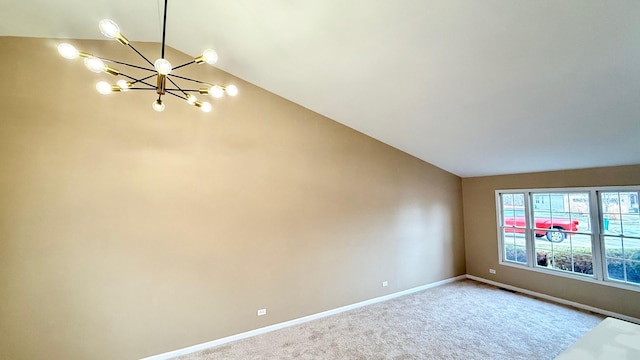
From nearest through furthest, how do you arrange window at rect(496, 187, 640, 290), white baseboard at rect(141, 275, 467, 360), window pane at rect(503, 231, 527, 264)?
white baseboard at rect(141, 275, 467, 360) < window at rect(496, 187, 640, 290) < window pane at rect(503, 231, 527, 264)

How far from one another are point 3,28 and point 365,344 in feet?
17.3

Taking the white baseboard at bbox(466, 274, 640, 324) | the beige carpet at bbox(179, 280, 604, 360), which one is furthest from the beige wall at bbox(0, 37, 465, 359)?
the white baseboard at bbox(466, 274, 640, 324)

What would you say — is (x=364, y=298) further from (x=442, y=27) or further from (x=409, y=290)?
(x=442, y=27)

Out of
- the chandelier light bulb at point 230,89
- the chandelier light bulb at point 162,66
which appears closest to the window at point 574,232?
the chandelier light bulb at point 230,89

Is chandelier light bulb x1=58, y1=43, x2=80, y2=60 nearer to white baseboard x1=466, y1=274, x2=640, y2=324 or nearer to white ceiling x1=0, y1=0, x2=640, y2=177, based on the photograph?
white ceiling x1=0, y1=0, x2=640, y2=177

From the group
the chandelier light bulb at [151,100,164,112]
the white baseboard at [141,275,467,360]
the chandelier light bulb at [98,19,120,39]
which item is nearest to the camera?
the chandelier light bulb at [98,19,120,39]

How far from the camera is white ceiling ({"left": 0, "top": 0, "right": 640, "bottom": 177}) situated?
6.59 feet

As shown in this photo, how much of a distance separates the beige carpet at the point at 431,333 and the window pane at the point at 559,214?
131cm

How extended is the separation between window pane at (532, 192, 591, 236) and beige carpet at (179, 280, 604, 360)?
1.31 metres

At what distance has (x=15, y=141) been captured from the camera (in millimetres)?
2512

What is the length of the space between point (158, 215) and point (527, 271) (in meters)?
6.45

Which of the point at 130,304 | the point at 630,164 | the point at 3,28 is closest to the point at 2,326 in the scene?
the point at 130,304

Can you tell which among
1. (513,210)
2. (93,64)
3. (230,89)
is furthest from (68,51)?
(513,210)

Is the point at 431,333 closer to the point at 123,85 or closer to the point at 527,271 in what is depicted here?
the point at 527,271
